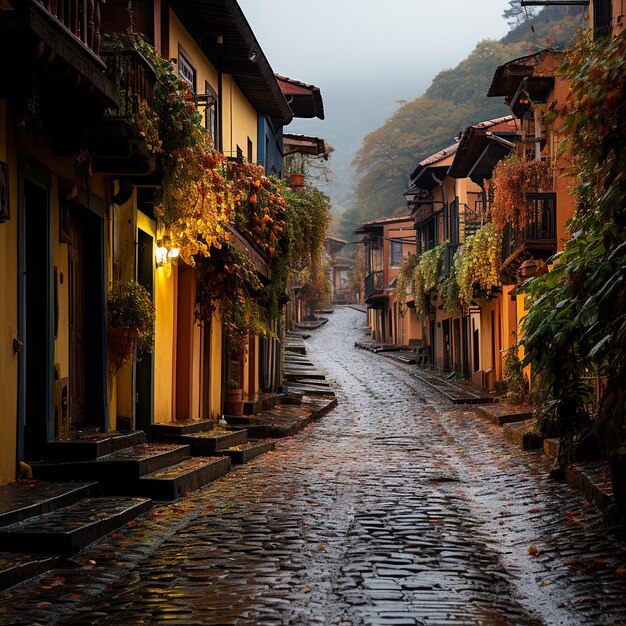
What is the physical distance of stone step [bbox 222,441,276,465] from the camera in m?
13.8

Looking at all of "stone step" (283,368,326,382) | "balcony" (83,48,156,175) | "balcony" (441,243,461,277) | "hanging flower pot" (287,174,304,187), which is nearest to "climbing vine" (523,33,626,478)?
"balcony" (83,48,156,175)

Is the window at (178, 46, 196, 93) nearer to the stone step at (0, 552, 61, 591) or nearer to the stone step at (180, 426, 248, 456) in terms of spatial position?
the stone step at (180, 426, 248, 456)

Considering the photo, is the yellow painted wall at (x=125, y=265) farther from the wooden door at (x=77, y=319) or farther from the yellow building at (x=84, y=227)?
the wooden door at (x=77, y=319)

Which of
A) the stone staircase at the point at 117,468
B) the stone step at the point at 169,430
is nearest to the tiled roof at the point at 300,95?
the stone step at the point at 169,430

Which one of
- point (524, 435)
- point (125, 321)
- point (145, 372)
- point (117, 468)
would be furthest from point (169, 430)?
point (524, 435)

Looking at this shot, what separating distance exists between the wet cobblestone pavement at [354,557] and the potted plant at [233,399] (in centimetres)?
592

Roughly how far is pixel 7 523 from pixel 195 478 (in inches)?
152

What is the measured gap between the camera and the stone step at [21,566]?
6332 millimetres

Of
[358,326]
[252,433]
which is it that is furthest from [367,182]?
[252,433]

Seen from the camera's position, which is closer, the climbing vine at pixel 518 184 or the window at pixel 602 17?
the window at pixel 602 17

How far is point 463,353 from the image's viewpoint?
1389 inches

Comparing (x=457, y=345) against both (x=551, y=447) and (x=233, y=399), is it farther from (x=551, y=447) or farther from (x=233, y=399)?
(x=551, y=447)

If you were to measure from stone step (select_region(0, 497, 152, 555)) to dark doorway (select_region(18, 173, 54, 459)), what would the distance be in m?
1.12

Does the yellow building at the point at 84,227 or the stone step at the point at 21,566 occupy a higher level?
the yellow building at the point at 84,227
